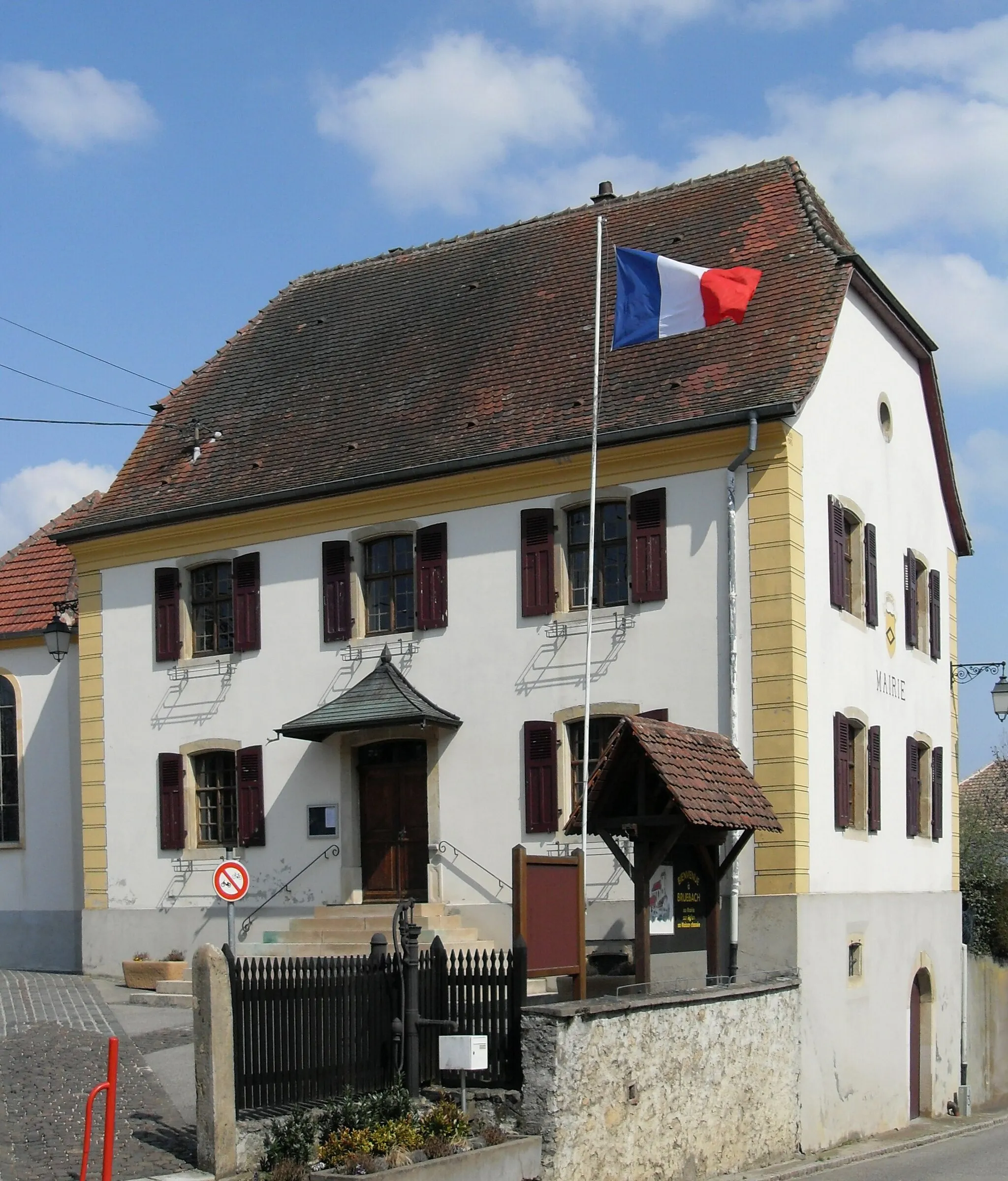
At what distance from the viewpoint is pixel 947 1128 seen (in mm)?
22969

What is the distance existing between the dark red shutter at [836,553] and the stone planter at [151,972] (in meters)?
9.54

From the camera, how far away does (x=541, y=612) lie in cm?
2086

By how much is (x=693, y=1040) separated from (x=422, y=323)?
13.1m

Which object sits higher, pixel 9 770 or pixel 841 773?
pixel 841 773

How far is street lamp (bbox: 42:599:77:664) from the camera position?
25922mm

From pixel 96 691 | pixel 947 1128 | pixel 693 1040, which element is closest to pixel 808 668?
pixel 693 1040

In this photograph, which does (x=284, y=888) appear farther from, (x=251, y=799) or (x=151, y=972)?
(x=151, y=972)

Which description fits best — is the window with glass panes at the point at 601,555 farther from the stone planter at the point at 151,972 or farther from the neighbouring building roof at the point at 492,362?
the stone planter at the point at 151,972

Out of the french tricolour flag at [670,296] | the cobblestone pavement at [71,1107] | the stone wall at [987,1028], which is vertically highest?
the french tricolour flag at [670,296]

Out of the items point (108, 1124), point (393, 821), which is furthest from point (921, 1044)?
point (108, 1124)

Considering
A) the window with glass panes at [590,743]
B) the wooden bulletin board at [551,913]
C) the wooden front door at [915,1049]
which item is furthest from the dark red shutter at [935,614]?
the wooden bulletin board at [551,913]

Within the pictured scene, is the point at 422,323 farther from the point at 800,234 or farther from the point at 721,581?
the point at 721,581

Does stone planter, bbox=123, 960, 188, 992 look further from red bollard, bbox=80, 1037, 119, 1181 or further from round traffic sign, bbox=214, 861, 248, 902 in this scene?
red bollard, bbox=80, 1037, 119, 1181

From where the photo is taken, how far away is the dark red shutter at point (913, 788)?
23.8 meters
